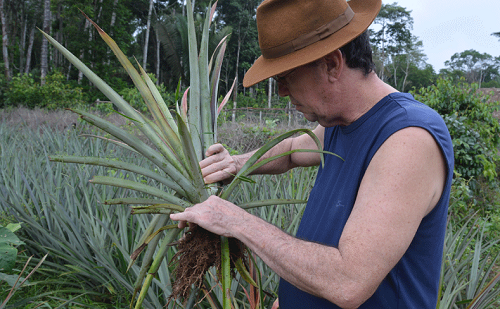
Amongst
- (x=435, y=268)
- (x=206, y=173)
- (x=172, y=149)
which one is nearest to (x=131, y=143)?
(x=172, y=149)

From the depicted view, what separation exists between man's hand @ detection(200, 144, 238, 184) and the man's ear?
52 centimetres

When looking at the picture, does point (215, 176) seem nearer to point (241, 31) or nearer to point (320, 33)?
point (320, 33)

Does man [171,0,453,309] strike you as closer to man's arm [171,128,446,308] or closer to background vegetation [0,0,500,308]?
man's arm [171,128,446,308]

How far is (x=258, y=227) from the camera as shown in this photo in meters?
1.04

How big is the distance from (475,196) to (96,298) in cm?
494

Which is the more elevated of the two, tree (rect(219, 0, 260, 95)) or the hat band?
tree (rect(219, 0, 260, 95))

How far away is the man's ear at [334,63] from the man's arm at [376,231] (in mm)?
307

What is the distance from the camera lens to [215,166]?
1.39m

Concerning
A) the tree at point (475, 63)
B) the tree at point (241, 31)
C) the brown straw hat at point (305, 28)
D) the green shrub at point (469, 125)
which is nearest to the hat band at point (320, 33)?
the brown straw hat at point (305, 28)

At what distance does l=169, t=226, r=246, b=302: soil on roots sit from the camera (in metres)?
1.13

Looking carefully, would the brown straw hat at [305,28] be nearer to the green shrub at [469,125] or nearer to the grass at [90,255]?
the grass at [90,255]

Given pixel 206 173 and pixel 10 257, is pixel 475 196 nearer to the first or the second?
pixel 206 173

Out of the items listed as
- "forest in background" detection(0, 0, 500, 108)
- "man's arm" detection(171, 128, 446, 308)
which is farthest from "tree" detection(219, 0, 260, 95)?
"man's arm" detection(171, 128, 446, 308)

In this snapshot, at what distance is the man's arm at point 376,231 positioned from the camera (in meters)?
0.89
